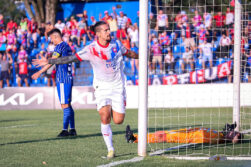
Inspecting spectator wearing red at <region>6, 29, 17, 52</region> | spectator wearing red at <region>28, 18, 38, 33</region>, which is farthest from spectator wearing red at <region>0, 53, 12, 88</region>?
spectator wearing red at <region>28, 18, 38, 33</region>

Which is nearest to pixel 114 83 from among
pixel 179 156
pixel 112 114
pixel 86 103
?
pixel 112 114

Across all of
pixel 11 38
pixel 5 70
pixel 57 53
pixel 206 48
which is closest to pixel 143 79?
pixel 57 53

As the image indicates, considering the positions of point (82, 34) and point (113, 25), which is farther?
point (82, 34)

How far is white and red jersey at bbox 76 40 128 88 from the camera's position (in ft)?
21.7

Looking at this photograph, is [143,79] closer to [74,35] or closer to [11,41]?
[74,35]

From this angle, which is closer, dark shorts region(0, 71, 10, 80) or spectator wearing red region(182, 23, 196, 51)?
spectator wearing red region(182, 23, 196, 51)

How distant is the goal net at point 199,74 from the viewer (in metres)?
8.09

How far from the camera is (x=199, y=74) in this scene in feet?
64.5

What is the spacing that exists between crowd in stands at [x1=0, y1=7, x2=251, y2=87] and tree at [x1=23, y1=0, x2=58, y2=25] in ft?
5.32

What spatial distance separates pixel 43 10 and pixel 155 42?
1304cm

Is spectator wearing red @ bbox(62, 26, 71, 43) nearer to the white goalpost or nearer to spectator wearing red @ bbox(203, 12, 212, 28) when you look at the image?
spectator wearing red @ bbox(203, 12, 212, 28)

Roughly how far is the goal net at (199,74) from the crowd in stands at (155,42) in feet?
0.16

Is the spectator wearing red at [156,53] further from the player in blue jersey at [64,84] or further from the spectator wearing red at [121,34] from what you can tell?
the player in blue jersey at [64,84]

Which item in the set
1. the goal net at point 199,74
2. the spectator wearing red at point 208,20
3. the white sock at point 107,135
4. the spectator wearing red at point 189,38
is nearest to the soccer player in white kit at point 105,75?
the white sock at point 107,135
